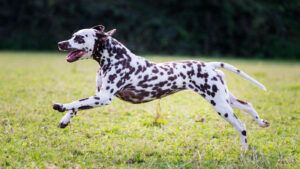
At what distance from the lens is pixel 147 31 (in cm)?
3209

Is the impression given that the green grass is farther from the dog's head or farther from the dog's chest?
the dog's head

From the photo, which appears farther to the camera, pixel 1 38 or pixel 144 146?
pixel 1 38

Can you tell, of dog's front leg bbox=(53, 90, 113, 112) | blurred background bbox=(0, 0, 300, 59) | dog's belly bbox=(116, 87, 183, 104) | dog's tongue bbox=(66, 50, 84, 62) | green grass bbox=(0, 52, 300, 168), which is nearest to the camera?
green grass bbox=(0, 52, 300, 168)

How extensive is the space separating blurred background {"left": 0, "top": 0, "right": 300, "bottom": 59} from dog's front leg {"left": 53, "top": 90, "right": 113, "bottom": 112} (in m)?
24.2

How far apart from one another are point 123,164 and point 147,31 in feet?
86.6

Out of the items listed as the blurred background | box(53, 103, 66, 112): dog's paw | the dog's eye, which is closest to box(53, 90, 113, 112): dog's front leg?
box(53, 103, 66, 112): dog's paw

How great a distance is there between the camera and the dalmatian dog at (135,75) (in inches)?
266

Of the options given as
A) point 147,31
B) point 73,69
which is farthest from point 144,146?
point 147,31

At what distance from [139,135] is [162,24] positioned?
25.0 metres

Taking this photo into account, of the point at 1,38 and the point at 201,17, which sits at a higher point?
the point at 201,17

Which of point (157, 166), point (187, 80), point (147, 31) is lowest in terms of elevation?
point (157, 166)

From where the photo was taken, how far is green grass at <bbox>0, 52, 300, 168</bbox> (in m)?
6.22

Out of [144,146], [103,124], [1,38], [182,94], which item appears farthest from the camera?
[1,38]

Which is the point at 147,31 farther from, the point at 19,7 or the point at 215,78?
the point at 215,78
